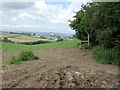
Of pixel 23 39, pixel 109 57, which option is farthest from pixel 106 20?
pixel 23 39

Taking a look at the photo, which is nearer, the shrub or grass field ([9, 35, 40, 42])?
the shrub

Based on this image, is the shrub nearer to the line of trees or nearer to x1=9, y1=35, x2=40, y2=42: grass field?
the line of trees

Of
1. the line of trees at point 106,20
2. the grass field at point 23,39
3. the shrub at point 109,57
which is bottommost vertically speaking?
the shrub at point 109,57

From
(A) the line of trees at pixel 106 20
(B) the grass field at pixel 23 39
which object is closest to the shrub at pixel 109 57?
(A) the line of trees at pixel 106 20

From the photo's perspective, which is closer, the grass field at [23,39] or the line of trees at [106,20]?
the line of trees at [106,20]

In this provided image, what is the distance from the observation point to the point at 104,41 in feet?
45.3

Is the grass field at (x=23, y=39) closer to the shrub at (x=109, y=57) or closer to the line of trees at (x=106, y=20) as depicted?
the line of trees at (x=106, y=20)

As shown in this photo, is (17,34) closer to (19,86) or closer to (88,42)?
(88,42)

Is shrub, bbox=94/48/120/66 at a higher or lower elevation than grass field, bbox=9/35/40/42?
lower

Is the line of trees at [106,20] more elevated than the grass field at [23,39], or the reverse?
the line of trees at [106,20]

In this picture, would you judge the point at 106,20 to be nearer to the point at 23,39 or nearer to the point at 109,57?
the point at 109,57

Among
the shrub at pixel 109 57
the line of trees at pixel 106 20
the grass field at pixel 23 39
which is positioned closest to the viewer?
the line of trees at pixel 106 20

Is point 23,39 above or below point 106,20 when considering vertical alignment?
below

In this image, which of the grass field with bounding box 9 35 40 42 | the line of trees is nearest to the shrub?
the line of trees
